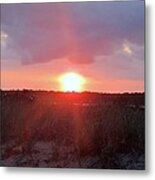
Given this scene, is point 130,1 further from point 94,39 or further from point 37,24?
point 37,24

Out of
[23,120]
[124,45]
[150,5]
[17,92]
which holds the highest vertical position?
[150,5]

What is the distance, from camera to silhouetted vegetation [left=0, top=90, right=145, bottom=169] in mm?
1915

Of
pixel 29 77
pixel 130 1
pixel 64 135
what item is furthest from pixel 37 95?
pixel 130 1

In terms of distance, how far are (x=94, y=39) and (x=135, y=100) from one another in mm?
319

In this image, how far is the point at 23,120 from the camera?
6.47ft

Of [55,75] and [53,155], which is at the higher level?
[55,75]

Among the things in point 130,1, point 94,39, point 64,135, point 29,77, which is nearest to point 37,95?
point 29,77

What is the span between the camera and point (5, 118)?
6.51ft

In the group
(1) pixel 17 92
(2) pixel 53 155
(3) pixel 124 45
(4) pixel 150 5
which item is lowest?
(2) pixel 53 155

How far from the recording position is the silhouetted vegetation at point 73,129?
1915mm

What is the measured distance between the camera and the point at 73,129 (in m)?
1.94

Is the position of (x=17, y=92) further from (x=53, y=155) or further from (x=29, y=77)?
(x=53, y=155)

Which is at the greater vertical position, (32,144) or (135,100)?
(135,100)

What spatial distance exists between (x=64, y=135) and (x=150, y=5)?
2.22 feet
